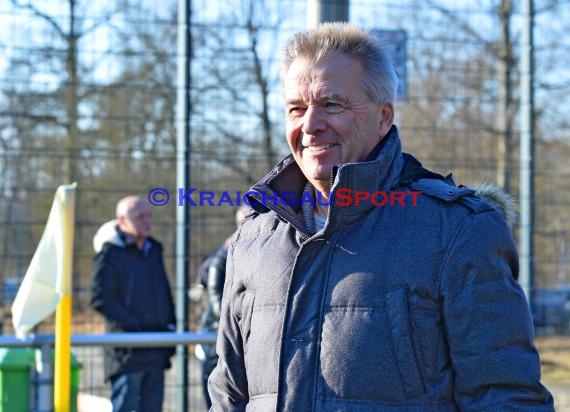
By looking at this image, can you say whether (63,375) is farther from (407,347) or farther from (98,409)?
(407,347)

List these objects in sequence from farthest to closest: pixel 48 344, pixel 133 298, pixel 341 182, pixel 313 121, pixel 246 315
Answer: pixel 133 298
pixel 48 344
pixel 246 315
pixel 313 121
pixel 341 182

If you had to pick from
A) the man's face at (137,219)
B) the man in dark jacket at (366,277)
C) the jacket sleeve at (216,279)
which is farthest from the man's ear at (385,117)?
the man's face at (137,219)

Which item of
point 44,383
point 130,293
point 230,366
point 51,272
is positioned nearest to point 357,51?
point 230,366

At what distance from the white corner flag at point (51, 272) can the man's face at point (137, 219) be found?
233cm

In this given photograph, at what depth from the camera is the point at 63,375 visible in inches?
168

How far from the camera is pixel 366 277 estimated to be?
7.45ft

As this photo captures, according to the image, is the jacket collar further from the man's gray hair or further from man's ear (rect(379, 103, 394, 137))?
the man's gray hair

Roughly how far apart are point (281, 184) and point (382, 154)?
368 mm

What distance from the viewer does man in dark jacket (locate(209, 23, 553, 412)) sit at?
2.20 m

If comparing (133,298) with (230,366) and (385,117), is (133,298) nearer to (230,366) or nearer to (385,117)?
(230,366)

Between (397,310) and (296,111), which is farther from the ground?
(296,111)

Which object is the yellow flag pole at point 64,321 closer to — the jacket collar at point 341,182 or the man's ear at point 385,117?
the jacket collar at point 341,182

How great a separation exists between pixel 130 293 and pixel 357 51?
15.9ft

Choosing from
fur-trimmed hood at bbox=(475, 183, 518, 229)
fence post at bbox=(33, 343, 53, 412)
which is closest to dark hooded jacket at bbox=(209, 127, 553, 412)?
fur-trimmed hood at bbox=(475, 183, 518, 229)
